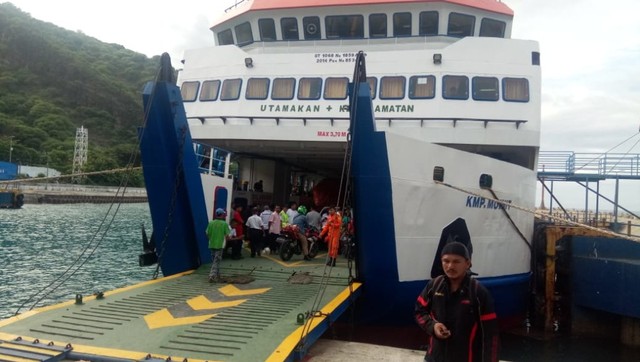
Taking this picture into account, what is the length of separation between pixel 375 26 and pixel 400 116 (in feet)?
8.74

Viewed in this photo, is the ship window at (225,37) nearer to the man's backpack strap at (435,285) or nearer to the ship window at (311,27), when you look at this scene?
the ship window at (311,27)

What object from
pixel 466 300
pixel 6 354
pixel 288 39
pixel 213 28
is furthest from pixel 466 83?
pixel 6 354

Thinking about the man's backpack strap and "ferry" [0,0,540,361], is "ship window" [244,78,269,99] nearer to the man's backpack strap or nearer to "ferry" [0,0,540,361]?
"ferry" [0,0,540,361]

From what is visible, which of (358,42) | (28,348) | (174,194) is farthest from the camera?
(358,42)

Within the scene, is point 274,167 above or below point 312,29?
below

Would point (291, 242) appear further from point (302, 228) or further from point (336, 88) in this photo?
point (336, 88)

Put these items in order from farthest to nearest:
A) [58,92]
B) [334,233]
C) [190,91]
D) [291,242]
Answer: [58,92] → [190,91] → [291,242] → [334,233]

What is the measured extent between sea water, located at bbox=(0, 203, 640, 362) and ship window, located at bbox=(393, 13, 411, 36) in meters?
6.60

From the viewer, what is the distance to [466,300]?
2883 millimetres

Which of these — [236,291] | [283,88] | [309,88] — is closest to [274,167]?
[283,88]

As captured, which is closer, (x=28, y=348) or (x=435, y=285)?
(x=435, y=285)

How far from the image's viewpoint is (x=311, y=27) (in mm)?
11281

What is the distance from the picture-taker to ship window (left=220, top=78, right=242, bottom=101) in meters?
10.3

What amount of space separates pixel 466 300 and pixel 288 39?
31.3ft
